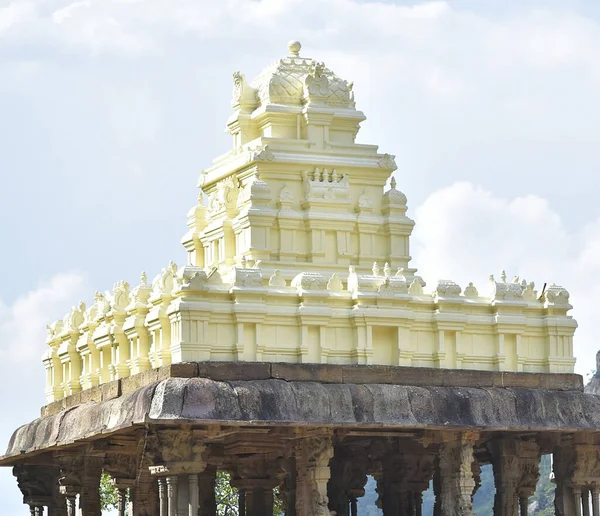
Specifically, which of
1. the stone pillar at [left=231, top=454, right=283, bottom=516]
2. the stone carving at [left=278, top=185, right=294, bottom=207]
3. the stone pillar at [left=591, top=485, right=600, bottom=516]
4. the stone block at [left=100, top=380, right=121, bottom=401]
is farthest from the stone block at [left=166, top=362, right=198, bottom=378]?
the stone pillar at [left=591, top=485, right=600, bottom=516]

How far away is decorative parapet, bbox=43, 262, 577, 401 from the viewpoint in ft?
93.7

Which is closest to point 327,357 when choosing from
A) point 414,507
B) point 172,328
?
point 172,328

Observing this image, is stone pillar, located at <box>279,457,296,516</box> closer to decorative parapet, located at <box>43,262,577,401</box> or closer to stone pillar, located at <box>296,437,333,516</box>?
stone pillar, located at <box>296,437,333,516</box>

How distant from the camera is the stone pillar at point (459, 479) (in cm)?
2995

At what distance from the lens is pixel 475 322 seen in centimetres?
3089

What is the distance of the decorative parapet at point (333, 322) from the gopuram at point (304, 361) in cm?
4

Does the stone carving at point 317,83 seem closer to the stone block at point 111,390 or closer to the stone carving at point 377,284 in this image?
the stone carving at point 377,284

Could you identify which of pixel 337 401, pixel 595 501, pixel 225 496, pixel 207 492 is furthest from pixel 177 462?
pixel 225 496

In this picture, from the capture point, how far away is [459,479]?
30.0 metres

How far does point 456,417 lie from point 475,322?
2.43 metres

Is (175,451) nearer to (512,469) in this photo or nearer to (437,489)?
(512,469)

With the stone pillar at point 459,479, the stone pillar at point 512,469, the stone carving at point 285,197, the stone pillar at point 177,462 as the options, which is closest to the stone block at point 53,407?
the stone carving at point 285,197

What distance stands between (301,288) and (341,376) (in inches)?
70.6

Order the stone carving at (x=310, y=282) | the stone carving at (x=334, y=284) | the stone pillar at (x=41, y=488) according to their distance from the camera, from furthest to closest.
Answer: the stone pillar at (x=41, y=488)
the stone carving at (x=334, y=284)
the stone carving at (x=310, y=282)
